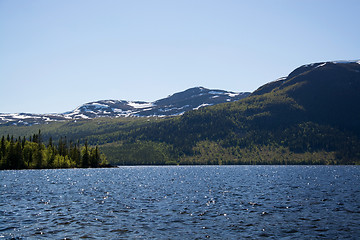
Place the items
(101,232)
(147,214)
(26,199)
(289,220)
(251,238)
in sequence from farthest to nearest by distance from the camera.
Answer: (26,199), (147,214), (289,220), (101,232), (251,238)

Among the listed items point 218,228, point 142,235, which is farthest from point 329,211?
point 142,235

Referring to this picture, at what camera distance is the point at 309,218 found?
43156mm

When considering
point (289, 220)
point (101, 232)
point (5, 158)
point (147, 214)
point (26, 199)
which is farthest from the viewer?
point (5, 158)

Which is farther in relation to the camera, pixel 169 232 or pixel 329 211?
pixel 329 211

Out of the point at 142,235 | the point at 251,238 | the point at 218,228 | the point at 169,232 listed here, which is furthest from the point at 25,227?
the point at 251,238

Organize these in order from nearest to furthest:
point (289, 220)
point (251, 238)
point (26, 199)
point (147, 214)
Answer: point (251, 238) → point (289, 220) → point (147, 214) → point (26, 199)

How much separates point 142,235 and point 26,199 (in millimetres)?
36667

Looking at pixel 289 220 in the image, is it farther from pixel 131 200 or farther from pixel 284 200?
pixel 131 200

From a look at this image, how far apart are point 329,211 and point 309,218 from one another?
729 cm

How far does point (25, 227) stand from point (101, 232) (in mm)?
8997

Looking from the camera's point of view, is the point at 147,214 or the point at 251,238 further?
the point at 147,214

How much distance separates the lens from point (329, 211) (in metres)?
48.4

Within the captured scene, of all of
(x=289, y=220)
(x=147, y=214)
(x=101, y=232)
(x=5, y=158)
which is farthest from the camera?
(x=5, y=158)

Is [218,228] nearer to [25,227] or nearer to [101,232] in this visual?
[101,232]
